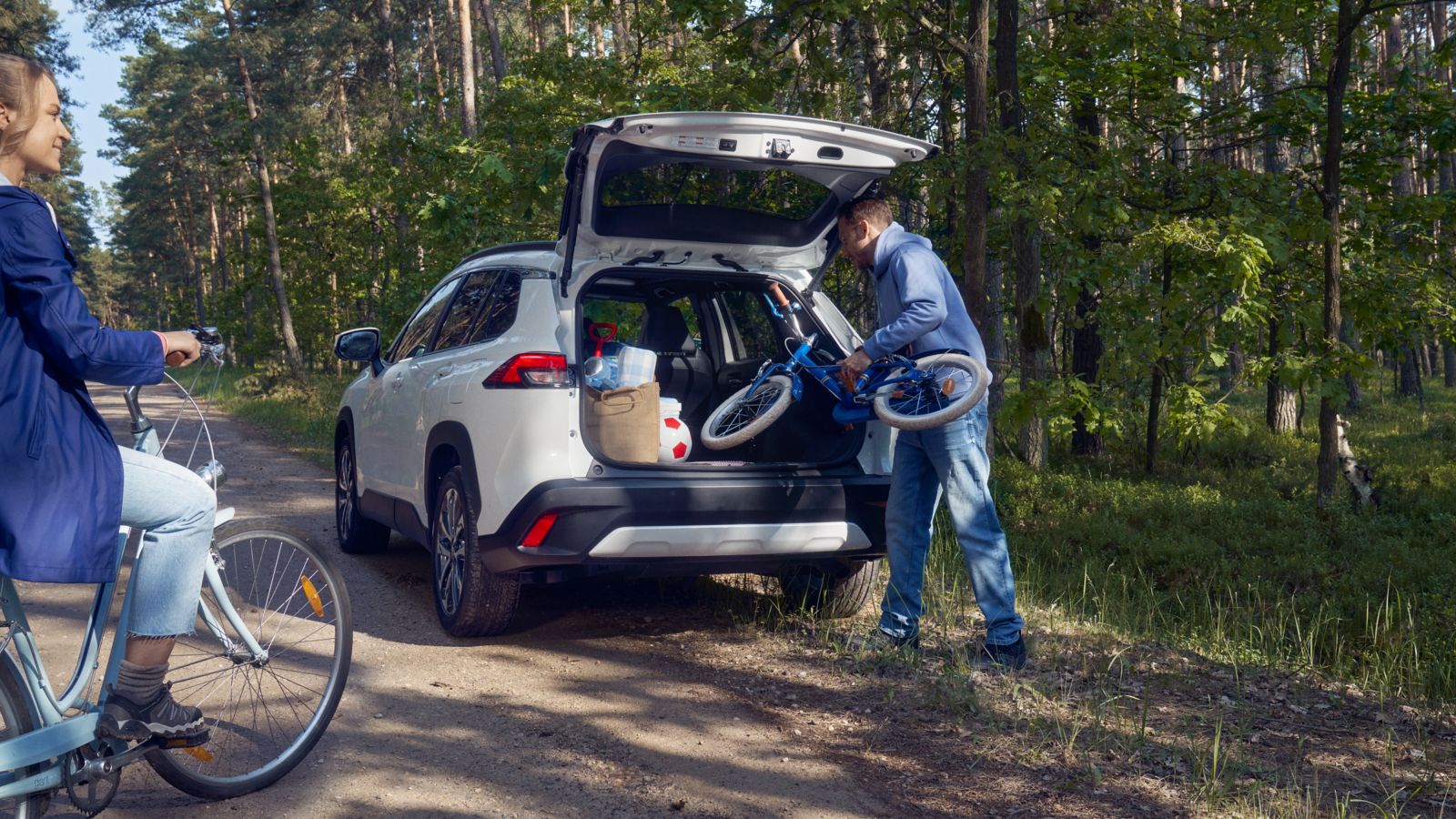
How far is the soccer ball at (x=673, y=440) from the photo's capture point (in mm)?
5832

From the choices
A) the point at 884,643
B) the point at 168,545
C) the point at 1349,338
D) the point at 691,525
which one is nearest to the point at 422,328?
the point at 691,525

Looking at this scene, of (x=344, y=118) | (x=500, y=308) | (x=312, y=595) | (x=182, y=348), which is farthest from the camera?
(x=344, y=118)

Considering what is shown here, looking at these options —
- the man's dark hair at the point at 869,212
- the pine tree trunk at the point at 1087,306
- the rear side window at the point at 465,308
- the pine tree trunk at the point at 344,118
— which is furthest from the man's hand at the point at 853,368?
the pine tree trunk at the point at 344,118

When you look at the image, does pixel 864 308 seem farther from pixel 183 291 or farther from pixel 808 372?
pixel 183 291

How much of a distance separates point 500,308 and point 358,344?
1424mm

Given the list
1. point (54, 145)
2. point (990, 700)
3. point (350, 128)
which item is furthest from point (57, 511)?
point (350, 128)

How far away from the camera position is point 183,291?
60938 mm

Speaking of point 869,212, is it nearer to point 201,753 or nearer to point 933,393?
point 933,393

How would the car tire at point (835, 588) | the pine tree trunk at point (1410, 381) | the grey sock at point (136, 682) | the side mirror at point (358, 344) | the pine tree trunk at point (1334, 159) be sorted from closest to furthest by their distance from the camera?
the grey sock at point (136, 682) < the car tire at point (835, 588) < the side mirror at point (358, 344) < the pine tree trunk at point (1334, 159) < the pine tree trunk at point (1410, 381)

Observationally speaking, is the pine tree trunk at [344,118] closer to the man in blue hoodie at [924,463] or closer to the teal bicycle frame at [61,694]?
the man in blue hoodie at [924,463]

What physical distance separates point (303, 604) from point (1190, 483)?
11321 millimetres

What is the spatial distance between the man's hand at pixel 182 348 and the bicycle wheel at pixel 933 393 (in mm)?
2948

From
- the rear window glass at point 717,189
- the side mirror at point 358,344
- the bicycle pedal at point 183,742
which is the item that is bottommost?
the bicycle pedal at point 183,742

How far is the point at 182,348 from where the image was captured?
3.07m
